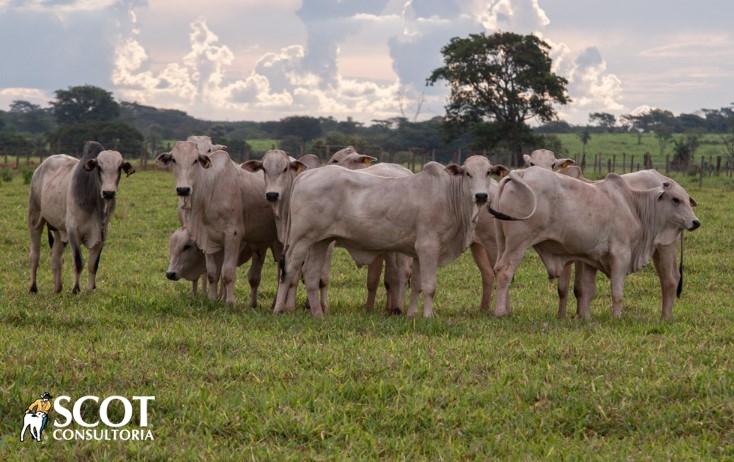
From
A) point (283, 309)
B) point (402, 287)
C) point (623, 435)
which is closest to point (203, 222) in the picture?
point (283, 309)

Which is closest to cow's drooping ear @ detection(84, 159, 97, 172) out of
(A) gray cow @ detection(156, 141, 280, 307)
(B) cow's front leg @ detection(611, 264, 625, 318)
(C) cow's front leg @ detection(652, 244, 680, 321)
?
(A) gray cow @ detection(156, 141, 280, 307)

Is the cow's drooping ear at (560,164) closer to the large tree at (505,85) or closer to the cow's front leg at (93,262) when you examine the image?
the cow's front leg at (93,262)

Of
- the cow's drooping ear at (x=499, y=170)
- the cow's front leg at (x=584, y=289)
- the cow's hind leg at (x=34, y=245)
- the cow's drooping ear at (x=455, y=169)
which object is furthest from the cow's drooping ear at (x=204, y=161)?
the cow's front leg at (x=584, y=289)

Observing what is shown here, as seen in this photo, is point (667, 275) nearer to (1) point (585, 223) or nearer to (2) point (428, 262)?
(1) point (585, 223)

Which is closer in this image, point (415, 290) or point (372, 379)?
point (372, 379)

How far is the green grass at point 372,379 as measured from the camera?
5.93m

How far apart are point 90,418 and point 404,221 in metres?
4.71

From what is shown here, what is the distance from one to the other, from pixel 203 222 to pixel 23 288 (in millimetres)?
3345

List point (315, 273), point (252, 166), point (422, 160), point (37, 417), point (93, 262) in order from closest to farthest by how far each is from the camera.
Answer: point (37, 417), point (315, 273), point (252, 166), point (93, 262), point (422, 160)

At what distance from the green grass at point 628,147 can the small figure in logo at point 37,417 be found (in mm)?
71601

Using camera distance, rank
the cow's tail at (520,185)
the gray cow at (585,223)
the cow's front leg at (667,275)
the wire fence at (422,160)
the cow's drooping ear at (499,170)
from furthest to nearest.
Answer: the wire fence at (422,160), the cow's front leg at (667,275), the cow's drooping ear at (499,170), the gray cow at (585,223), the cow's tail at (520,185)

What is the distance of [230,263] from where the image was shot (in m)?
11.0

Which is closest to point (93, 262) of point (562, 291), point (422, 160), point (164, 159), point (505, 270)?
point (164, 159)

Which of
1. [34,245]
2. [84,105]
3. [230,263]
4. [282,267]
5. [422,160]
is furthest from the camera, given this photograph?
[84,105]
